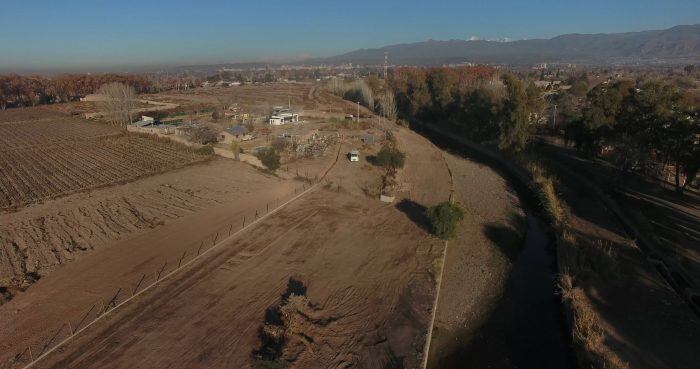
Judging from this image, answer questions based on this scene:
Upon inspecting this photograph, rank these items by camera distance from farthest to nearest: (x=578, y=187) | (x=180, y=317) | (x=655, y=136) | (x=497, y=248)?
(x=578, y=187) → (x=655, y=136) → (x=497, y=248) → (x=180, y=317)

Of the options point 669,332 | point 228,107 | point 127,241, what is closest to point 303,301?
point 127,241

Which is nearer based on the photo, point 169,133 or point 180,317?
point 180,317

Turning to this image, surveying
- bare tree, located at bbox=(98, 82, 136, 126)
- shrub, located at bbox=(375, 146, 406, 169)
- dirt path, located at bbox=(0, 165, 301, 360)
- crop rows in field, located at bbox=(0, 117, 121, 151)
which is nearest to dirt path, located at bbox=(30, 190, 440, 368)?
dirt path, located at bbox=(0, 165, 301, 360)

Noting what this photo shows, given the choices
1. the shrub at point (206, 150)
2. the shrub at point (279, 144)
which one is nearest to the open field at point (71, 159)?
the shrub at point (206, 150)

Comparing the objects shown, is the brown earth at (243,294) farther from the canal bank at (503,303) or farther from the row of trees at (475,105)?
the row of trees at (475,105)

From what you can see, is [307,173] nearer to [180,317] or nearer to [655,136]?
[180,317]

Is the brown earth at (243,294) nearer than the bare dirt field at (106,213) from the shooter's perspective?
Yes

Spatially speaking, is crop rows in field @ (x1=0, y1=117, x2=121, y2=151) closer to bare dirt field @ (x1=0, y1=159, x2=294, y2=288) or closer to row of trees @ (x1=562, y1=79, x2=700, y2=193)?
bare dirt field @ (x1=0, y1=159, x2=294, y2=288)
